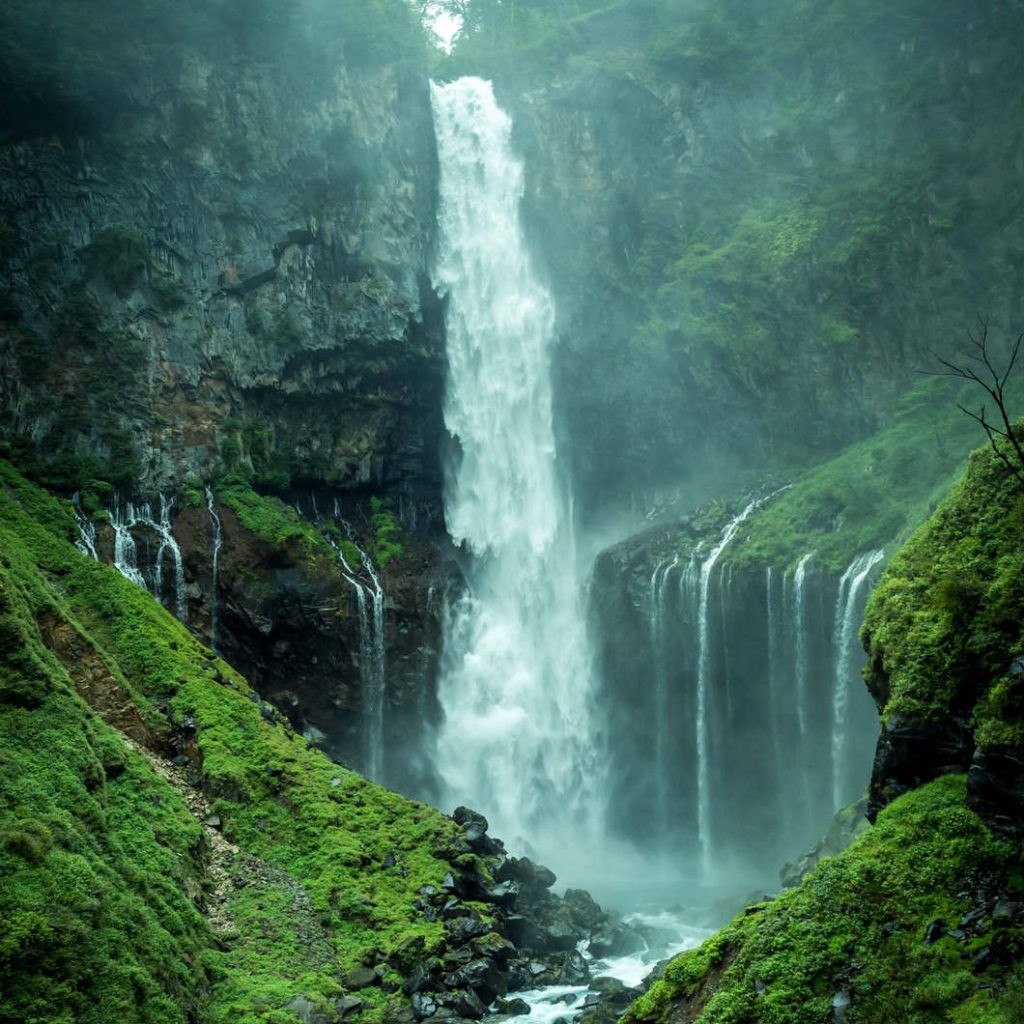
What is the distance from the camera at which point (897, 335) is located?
1601 inches

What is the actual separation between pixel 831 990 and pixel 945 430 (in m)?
30.1

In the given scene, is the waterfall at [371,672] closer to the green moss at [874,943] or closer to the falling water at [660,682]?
the falling water at [660,682]

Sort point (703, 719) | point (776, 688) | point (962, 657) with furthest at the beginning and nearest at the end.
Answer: point (703, 719) < point (776, 688) < point (962, 657)

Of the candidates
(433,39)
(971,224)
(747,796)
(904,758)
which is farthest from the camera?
(433,39)

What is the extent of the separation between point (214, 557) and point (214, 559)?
0.26ft

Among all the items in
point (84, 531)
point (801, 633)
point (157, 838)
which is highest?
point (84, 531)

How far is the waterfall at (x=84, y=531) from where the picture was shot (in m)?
31.3

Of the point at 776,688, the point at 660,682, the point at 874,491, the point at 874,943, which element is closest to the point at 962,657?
the point at 874,943

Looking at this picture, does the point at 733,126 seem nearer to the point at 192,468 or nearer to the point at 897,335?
the point at 897,335

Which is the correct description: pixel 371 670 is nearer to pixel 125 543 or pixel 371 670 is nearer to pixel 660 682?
pixel 125 543

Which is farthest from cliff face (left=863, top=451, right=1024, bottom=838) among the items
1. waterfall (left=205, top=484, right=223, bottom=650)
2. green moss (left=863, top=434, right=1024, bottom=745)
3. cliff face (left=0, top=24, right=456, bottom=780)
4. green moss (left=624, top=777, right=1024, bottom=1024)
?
waterfall (left=205, top=484, right=223, bottom=650)

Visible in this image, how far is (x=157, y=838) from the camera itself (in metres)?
16.9

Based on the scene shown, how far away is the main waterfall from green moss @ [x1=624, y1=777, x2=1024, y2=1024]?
995 inches

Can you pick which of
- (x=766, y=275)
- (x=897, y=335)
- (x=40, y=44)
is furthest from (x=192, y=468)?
(x=897, y=335)
